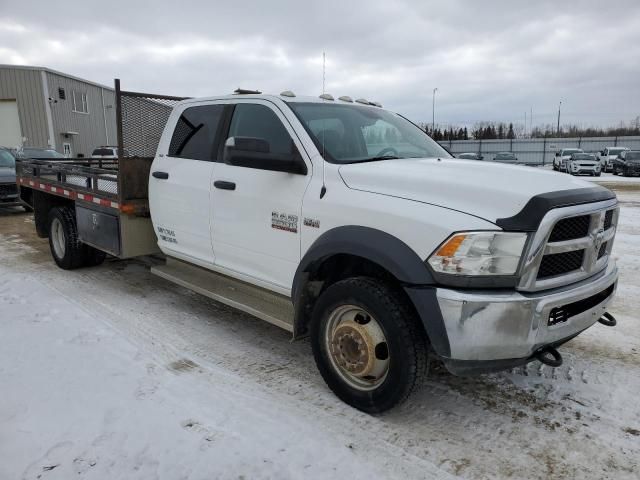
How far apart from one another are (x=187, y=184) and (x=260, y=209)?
107 cm

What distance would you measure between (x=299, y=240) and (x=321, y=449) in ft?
4.45

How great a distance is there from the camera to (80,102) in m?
34.4

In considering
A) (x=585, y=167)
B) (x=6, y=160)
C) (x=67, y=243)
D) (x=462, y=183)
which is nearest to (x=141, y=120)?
(x=67, y=243)

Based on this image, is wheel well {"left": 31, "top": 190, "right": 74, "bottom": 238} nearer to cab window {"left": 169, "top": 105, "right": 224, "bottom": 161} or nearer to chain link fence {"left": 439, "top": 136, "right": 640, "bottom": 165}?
cab window {"left": 169, "top": 105, "right": 224, "bottom": 161}

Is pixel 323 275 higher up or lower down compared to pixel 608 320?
higher up

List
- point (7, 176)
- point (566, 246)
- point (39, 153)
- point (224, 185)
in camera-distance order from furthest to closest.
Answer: point (39, 153) < point (7, 176) < point (224, 185) < point (566, 246)

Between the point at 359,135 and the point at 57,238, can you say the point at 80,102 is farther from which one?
the point at 359,135

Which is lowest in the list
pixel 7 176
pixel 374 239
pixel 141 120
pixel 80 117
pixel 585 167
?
pixel 585 167

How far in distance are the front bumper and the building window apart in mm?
36499

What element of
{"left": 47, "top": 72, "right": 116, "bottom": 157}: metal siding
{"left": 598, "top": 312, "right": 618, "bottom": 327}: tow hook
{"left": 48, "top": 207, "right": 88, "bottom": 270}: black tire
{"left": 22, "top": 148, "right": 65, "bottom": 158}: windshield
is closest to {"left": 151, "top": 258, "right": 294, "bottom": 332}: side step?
{"left": 48, "top": 207, "right": 88, "bottom": 270}: black tire

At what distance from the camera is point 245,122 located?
4117 mm

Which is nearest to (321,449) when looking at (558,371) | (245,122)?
(558,371)

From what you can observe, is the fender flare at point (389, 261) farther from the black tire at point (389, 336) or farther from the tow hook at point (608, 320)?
the tow hook at point (608, 320)

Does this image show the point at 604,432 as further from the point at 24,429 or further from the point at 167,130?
the point at 167,130
